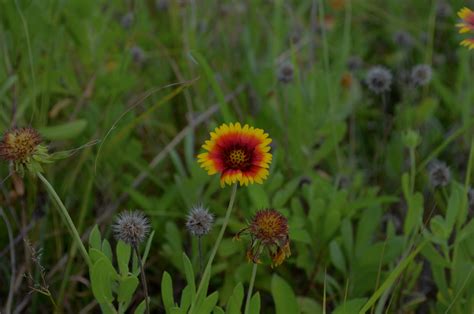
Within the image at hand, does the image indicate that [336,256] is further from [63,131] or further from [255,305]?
[63,131]

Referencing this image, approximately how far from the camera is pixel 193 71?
2.21 meters

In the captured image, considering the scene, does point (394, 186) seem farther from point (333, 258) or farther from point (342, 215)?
point (333, 258)

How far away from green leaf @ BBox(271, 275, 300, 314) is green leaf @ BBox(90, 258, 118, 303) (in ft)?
1.12

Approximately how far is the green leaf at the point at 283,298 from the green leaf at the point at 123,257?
0.32m

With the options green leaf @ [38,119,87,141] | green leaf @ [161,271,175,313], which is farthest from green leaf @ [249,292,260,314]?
green leaf @ [38,119,87,141]

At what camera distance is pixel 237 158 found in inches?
44.9

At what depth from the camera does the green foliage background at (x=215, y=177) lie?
150 centimetres

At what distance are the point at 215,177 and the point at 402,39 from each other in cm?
116

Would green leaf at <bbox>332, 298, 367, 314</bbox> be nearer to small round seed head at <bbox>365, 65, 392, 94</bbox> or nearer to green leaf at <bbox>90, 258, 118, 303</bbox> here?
green leaf at <bbox>90, 258, 118, 303</bbox>

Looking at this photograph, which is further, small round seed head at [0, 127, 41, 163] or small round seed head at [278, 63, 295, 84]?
small round seed head at [278, 63, 295, 84]

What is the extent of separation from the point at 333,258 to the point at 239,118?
67 centimetres

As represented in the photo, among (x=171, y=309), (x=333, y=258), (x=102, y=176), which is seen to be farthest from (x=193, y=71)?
(x=171, y=309)

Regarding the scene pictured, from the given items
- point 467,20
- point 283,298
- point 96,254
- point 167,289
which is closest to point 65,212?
point 96,254

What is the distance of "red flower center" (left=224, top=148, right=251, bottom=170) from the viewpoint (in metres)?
1.13
